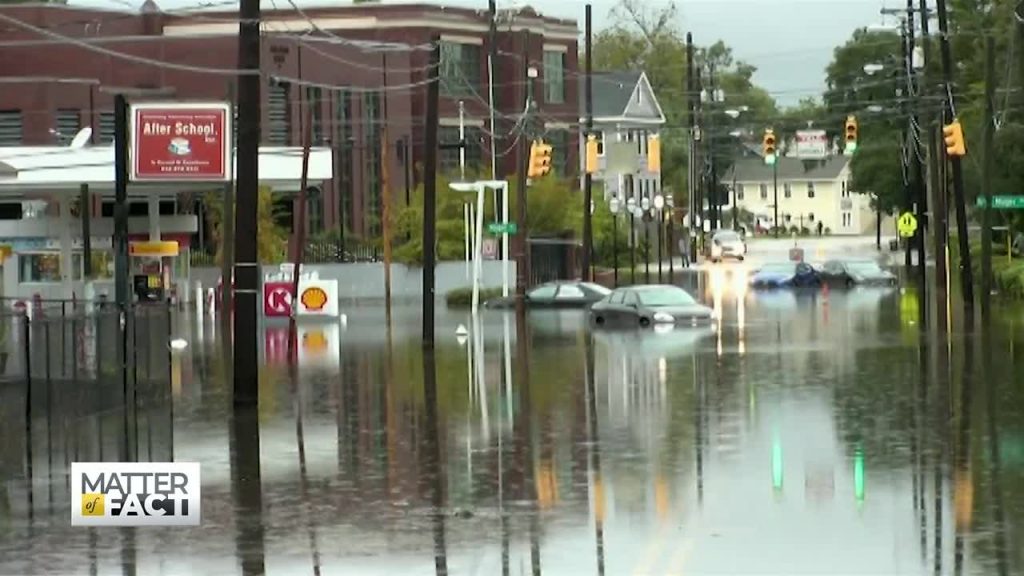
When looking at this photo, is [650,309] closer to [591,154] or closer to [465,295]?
[591,154]

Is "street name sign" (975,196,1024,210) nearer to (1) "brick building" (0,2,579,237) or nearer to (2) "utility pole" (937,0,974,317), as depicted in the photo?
(2) "utility pole" (937,0,974,317)

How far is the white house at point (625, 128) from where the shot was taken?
12362 cm

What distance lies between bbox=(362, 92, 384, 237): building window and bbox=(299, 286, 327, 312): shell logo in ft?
107

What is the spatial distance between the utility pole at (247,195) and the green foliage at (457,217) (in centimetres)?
5570

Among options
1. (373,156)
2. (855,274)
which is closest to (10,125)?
(373,156)

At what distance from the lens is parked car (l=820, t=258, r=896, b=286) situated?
84.2 meters

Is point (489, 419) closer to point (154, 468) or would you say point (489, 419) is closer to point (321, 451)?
point (321, 451)

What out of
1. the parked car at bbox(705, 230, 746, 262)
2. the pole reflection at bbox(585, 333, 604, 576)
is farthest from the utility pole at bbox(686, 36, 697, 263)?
the pole reflection at bbox(585, 333, 604, 576)

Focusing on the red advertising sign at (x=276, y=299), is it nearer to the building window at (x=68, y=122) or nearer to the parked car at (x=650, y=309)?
the parked car at (x=650, y=309)

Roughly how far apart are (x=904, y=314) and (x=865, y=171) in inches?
2307

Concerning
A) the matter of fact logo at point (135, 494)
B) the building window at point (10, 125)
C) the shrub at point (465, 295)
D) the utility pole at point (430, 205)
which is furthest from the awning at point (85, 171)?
the matter of fact logo at point (135, 494)

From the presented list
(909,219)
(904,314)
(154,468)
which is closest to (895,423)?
(154,468)

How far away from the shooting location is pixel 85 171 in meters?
57.7

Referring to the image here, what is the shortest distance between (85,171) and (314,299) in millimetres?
8664
